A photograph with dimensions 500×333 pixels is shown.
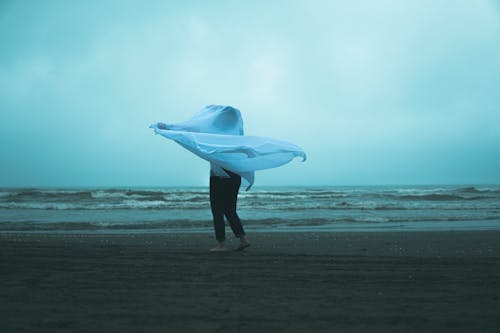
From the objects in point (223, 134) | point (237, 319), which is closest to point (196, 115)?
point (223, 134)

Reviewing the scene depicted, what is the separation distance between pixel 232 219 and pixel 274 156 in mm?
1073

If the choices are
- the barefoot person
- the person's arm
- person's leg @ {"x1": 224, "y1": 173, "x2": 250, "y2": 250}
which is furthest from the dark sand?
the person's arm

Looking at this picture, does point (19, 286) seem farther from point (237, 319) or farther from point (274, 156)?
point (274, 156)

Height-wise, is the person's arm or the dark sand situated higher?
the person's arm

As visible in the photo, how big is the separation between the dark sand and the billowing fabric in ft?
3.93

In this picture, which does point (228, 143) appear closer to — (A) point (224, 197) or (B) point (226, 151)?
(B) point (226, 151)

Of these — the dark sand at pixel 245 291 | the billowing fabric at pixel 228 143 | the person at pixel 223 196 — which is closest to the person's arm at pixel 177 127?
the billowing fabric at pixel 228 143

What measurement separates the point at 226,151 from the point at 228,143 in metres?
0.18

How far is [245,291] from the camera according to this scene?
3713 millimetres

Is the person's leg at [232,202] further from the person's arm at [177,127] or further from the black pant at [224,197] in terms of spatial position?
the person's arm at [177,127]

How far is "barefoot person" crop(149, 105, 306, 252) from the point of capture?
6516 mm

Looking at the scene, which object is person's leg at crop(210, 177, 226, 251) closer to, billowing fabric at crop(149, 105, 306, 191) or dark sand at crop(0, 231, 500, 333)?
billowing fabric at crop(149, 105, 306, 191)

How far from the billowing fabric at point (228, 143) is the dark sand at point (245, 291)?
120 cm

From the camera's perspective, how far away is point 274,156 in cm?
695
